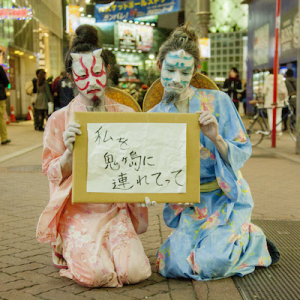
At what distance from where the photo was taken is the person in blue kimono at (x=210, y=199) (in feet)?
10.5

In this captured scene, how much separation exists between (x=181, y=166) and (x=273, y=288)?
970 millimetres

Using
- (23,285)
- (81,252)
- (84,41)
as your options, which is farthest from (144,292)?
(84,41)

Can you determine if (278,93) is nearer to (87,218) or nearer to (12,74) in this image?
(87,218)

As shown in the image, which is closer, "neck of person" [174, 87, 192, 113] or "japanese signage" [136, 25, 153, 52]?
"neck of person" [174, 87, 192, 113]

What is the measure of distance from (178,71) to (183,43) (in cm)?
20

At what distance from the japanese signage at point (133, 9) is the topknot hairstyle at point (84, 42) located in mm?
18245

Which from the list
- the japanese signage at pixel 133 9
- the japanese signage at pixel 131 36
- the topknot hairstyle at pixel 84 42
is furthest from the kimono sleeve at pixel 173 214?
the japanese signage at pixel 131 36

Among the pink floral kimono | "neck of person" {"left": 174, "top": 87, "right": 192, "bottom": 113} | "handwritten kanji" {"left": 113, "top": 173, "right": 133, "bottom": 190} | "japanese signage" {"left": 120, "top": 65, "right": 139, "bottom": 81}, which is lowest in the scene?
the pink floral kimono

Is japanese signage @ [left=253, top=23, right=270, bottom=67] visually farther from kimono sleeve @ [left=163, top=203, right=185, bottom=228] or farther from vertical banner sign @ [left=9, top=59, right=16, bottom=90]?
kimono sleeve @ [left=163, top=203, right=185, bottom=228]

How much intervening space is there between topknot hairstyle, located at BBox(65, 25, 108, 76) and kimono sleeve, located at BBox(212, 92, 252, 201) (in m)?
0.88

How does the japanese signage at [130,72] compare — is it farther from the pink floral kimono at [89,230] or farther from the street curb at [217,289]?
the street curb at [217,289]

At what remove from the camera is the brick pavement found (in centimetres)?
301

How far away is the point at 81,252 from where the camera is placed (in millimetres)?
3111

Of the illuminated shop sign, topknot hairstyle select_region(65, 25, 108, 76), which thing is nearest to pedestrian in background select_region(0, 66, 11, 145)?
the illuminated shop sign
